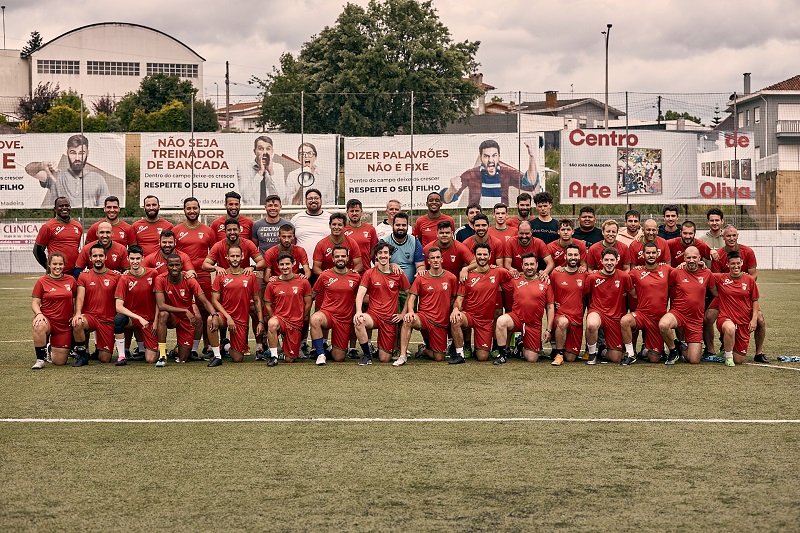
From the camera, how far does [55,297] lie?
9.52 meters

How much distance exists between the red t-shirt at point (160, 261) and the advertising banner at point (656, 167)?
16.2 meters

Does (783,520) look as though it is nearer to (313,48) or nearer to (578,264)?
(578,264)

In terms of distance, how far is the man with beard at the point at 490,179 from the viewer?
80.7 ft

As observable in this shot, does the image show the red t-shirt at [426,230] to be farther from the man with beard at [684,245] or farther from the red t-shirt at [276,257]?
the man with beard at [684,245]

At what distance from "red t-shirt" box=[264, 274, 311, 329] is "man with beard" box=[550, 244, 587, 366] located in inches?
102

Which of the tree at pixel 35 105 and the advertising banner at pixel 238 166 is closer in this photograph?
the advertising banner at pixel 238 166

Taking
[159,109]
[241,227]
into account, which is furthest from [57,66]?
[241,227]

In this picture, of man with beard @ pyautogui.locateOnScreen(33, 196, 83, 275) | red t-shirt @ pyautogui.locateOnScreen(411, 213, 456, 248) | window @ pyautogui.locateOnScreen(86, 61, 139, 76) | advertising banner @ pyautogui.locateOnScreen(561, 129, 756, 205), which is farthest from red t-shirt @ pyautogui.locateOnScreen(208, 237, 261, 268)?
window @ pyautogui.locateOnScreen(86, 61, 139, 76)

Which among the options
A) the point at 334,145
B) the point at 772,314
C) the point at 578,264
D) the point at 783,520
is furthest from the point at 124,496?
the point at 334,145

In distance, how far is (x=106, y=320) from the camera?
9.65m

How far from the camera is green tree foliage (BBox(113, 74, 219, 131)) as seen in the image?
130 feet

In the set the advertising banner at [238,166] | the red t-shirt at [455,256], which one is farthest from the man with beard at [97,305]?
the advertising banner at [238,166]

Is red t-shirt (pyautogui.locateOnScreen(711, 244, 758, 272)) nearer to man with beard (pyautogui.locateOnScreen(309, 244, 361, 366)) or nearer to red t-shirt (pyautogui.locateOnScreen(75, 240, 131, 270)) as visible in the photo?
man with beard (pyautogui.locateOnScreen(309, 244, 361, 366))

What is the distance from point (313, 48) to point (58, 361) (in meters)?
34.9
